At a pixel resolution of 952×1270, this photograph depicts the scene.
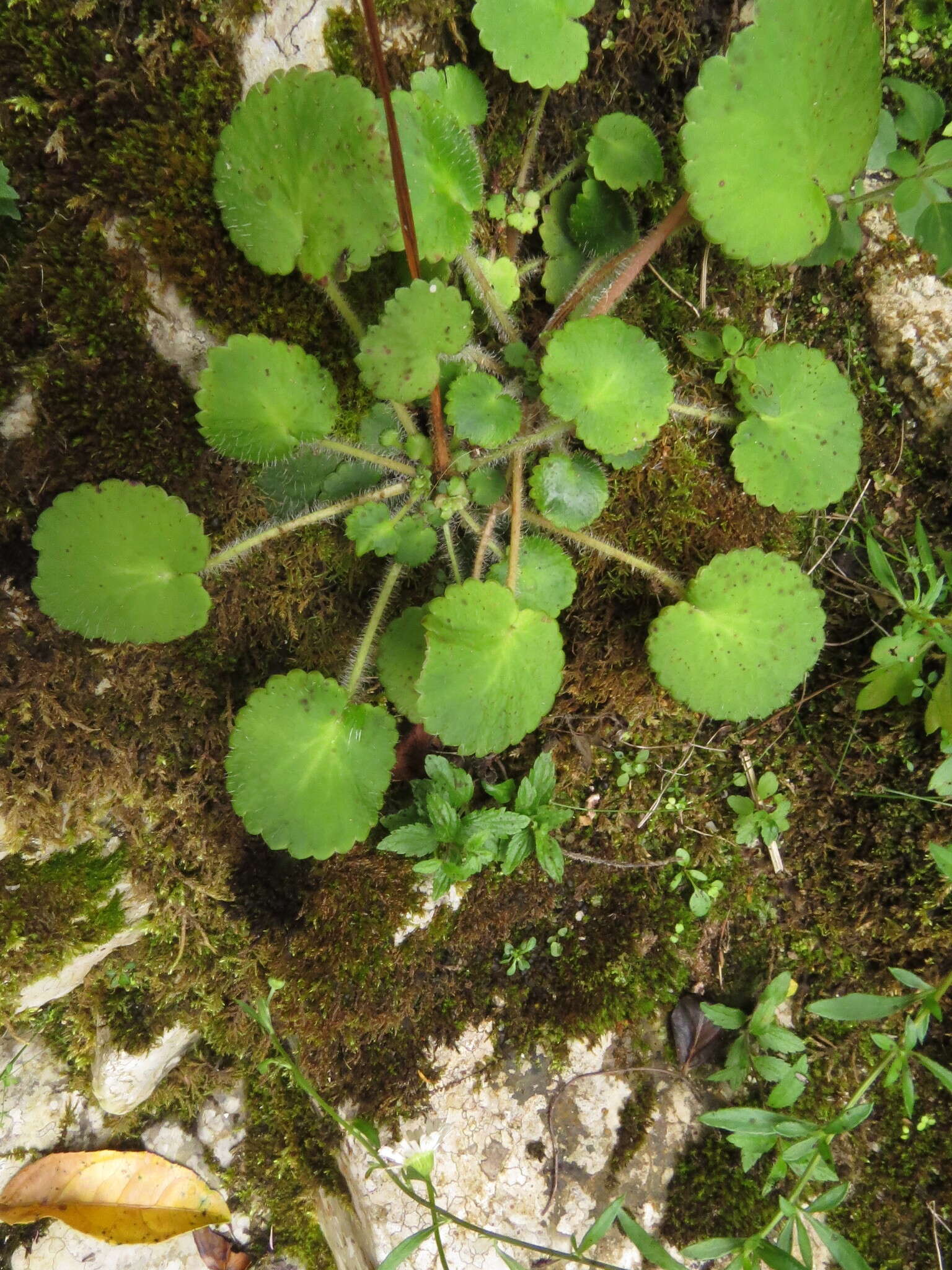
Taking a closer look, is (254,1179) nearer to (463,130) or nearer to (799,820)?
(799,820)

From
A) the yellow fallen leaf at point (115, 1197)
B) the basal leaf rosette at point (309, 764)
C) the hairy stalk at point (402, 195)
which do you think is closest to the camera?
the hairy stalk at point (402, 195)

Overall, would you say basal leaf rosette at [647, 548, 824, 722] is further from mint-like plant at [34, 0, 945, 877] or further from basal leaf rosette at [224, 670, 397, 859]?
basal leaf rosette at [224, 670, 397, 859]


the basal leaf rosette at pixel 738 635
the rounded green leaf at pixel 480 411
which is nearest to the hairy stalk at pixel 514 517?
the rounded green leaf at pixel 480 411

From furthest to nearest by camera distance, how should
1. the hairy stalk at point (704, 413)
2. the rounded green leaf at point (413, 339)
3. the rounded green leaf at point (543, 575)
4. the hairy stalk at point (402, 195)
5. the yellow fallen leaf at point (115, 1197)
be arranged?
the yellow fallen leaf at point (115, 1197) < the hairy stalk at point (704, 413) < the rounded green leaf at point (543, 575) < the rounded green leaf at point (413, 339) < the hairy stalk at point (402, 195)

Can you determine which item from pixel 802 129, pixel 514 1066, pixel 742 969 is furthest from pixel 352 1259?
pixel 802 129

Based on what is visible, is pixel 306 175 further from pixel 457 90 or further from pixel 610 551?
pixel 610 551

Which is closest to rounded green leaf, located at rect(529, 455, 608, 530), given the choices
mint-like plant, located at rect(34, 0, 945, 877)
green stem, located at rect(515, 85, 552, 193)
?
mint-like plant, located at rect(34, 0, 945, 877)

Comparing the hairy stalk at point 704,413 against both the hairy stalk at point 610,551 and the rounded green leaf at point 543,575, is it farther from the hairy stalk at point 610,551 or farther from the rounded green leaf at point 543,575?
the rounded green leaf at point 543,575
